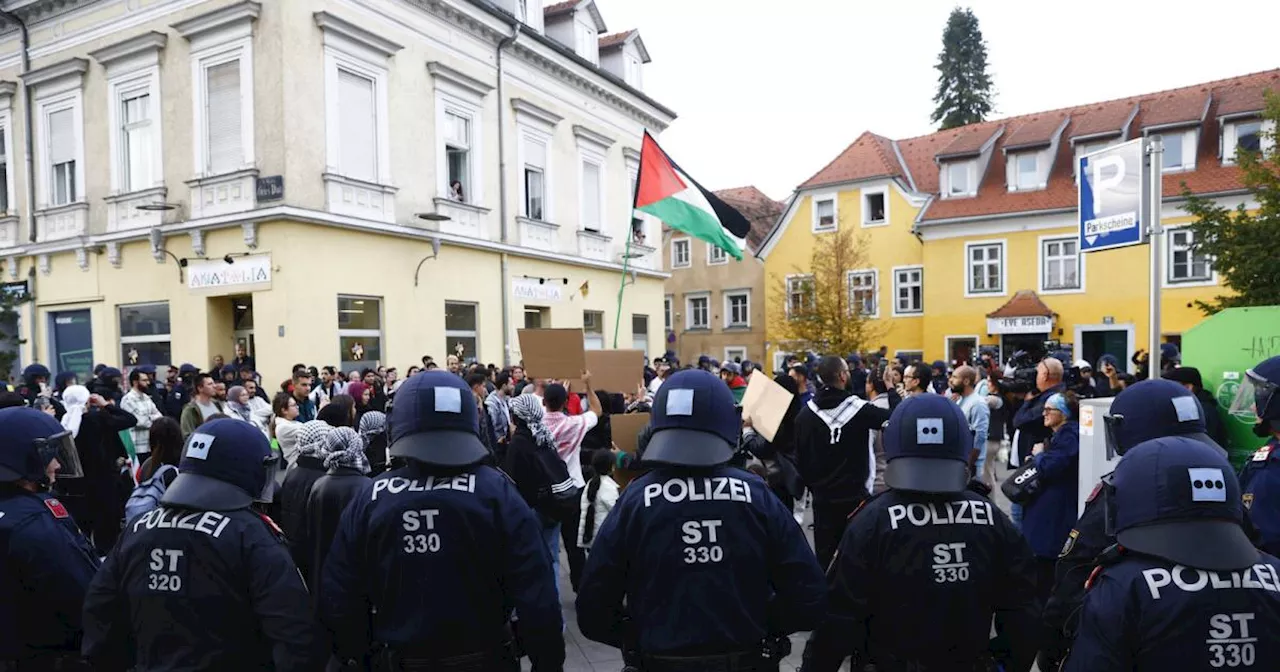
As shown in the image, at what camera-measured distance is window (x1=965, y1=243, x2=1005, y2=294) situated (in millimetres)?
28375

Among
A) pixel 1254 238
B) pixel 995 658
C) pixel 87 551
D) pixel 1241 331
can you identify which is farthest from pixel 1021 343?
pixel 87 551

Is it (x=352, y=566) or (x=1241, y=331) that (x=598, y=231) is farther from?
(x=352, y=566)

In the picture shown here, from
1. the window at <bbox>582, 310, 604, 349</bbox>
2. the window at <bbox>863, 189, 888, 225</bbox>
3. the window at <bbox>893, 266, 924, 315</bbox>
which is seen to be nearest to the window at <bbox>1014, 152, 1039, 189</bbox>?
the window at <bbox>893, 266, 924, 315</bbox>

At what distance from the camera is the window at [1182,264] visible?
25.1 meters

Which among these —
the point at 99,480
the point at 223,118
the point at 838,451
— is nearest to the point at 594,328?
the point at 223,118

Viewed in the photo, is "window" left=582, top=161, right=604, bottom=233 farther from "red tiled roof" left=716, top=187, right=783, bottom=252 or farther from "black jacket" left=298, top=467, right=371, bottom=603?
"black jacket" left=298, top=467, right=371, bottom=603

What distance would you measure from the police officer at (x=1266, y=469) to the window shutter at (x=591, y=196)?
63.2ft

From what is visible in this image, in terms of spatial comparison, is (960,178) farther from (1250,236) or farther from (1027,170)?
(1250,236)

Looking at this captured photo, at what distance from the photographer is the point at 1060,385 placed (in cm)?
546

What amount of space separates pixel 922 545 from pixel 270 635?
7.64ft

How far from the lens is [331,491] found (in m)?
4.08

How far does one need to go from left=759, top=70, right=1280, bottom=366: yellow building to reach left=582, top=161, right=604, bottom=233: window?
38.1 feet

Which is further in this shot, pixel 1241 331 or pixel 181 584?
A: pixel 1241 331

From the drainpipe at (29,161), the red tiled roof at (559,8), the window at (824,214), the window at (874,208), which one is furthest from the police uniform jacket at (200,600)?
the window at (824,214)
